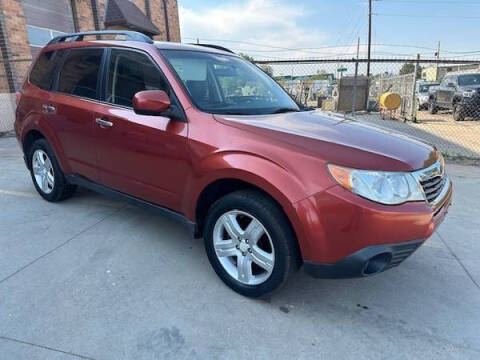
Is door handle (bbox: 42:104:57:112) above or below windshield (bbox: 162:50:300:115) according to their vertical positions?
below

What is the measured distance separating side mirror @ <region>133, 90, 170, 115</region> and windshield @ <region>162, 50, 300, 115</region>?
246 millimetres

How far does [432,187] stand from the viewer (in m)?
2.32

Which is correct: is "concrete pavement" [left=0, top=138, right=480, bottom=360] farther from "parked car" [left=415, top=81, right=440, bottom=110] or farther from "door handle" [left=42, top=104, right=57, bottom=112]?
"parked car" [left=415, top=81, right=440, bottom=110]

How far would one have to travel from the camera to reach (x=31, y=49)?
33.8 feet

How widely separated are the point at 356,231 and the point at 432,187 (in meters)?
0.72

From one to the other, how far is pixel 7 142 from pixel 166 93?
7631 millimetres

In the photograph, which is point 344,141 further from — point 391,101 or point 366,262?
point 391,101

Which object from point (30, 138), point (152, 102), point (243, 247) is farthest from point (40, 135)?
point (243, 247)

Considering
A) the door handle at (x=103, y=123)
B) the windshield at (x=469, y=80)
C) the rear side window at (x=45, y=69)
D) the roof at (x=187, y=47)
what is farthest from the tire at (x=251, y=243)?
the windshield at (x=469, y=80)

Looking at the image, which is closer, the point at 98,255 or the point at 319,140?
the point at 319,140

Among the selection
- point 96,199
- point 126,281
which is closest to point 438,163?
point 126,281

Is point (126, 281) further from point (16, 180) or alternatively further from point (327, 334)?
point (16, 180)

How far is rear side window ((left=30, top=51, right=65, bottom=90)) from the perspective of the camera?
3.91 metres

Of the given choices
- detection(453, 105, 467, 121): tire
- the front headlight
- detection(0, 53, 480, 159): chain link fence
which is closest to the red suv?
the front headlight
